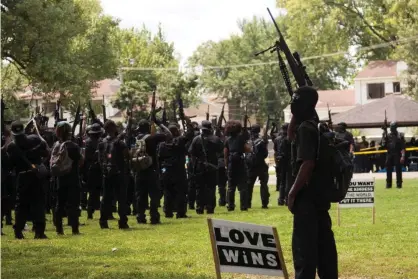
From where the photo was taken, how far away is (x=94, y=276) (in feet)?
45.7

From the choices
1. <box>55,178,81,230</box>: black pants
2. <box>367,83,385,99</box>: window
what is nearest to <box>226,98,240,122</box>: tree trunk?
<box>367,83,385,99</box>: window

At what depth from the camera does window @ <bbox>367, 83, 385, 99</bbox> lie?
108056 millimetres

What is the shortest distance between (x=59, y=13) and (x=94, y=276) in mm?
36464

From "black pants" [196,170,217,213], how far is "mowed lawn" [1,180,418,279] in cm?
194

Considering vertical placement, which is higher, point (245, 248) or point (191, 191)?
point (245, 248)

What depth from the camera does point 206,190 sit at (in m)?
25.9

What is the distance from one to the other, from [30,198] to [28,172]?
0.48 meters

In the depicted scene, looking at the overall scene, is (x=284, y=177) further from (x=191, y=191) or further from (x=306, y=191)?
(x=306, y=191)

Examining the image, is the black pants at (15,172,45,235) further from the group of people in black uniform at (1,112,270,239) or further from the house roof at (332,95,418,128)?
the house roof at (332,95,418,128)

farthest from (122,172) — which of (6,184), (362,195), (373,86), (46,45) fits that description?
(373,86)

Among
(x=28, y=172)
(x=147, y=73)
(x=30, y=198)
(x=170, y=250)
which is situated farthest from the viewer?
(x=147, y=73)

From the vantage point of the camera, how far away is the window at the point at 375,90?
108056 mm

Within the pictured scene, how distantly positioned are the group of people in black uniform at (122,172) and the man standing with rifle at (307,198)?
28.2ft

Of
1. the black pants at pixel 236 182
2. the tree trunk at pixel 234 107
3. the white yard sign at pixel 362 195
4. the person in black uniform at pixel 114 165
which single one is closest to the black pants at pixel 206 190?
the black pants at pixel 236 182
